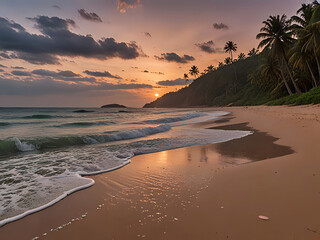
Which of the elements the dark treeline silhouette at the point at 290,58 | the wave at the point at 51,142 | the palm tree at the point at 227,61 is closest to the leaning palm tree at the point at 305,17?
the dark treeline silhouette at the point at 290,58

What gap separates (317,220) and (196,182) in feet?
5.51

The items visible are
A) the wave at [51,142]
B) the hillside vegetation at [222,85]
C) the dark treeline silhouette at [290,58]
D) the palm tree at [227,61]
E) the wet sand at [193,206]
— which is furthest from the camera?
the palm tree at [227,61]

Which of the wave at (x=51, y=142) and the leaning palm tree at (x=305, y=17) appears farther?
the leaning palm tree at (x=305, y=17)

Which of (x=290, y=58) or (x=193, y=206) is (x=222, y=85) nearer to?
(x=290, y=58)

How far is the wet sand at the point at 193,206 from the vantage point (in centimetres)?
192

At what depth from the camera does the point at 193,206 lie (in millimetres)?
2430

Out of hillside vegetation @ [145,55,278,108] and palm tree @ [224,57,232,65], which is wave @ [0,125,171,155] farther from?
palm tree @ [224,57,232,65]

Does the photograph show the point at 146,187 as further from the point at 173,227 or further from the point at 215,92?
the point at 215,92

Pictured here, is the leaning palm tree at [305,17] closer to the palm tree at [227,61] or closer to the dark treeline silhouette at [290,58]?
the dark treeline silhouette at [290,58]

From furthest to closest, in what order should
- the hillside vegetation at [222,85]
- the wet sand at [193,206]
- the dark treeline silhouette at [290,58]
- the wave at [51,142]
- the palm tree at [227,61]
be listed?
the palm tree at [227,61], the hillside vegetation at [222,85], the dark treeline silhouette at [290,58], the wave at [51,142], the wet sand at [193,206]

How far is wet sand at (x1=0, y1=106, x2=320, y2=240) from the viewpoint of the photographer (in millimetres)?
1921

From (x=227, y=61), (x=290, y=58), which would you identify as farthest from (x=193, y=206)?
(x=227, y=61)

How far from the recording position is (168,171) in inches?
159

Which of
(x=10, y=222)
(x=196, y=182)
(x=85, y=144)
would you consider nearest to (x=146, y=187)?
(x=196, y=182)
